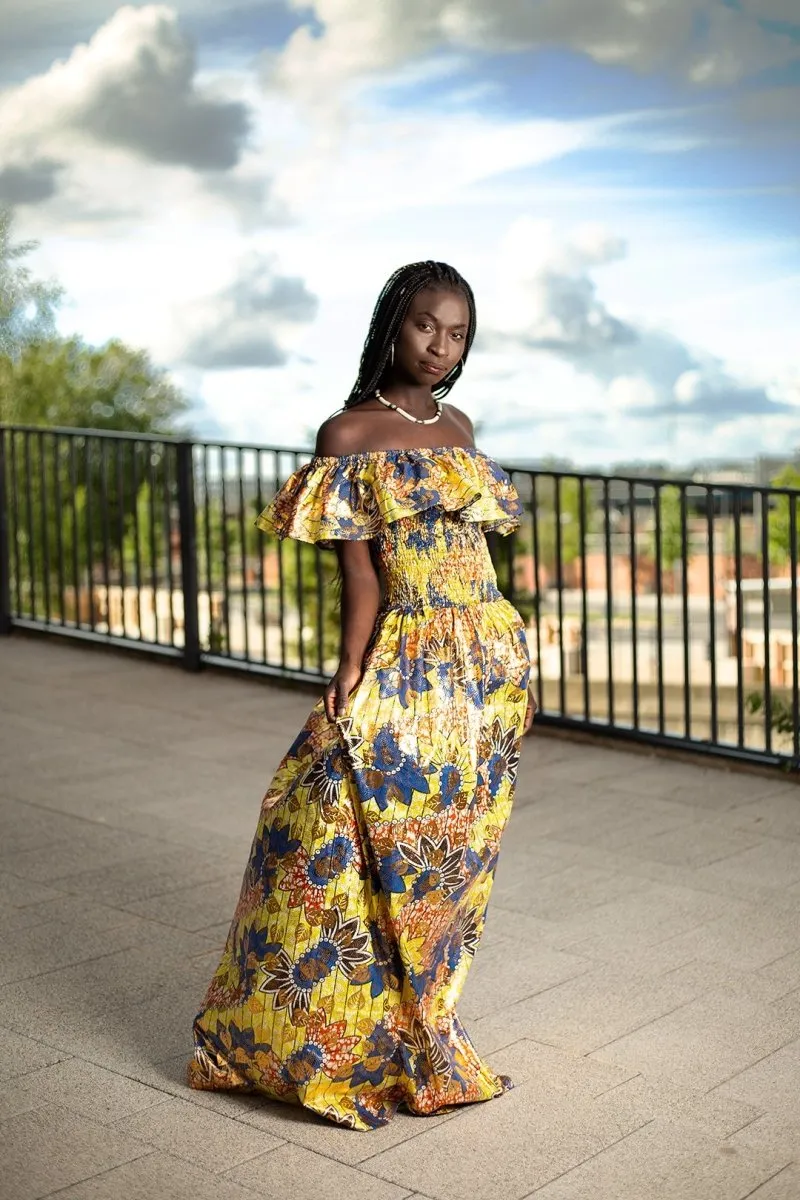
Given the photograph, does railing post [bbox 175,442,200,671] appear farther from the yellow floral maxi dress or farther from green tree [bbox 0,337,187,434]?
green tree [bbox 0,337,187,434]

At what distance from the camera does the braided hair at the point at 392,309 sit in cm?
257

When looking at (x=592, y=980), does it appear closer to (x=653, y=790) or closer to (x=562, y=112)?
(x=653, y=790)

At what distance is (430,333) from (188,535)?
4613 mm

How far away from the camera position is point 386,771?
8.30 ft

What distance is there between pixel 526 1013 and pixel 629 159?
2331 inches

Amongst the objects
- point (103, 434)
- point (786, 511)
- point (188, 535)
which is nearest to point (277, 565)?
point (188, 535)

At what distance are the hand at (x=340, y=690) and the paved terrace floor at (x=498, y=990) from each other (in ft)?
2.38

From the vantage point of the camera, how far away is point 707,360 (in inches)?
2982

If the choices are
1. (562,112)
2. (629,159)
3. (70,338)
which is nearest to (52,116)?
(70,338)

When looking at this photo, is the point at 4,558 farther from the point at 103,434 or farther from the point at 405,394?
the point at 405,394

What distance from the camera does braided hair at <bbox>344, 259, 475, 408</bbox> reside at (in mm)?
2574

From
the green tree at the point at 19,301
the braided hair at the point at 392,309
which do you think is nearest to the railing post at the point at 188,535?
the braided hair at the point at 392,309

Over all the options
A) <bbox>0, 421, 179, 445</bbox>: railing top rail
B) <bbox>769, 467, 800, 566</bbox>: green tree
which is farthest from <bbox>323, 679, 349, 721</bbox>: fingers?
<bbox>0, 421, 179, 445</bbox>: railing top rail

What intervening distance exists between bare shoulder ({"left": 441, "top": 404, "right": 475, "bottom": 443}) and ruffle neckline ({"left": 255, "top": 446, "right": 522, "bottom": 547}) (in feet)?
0.36
